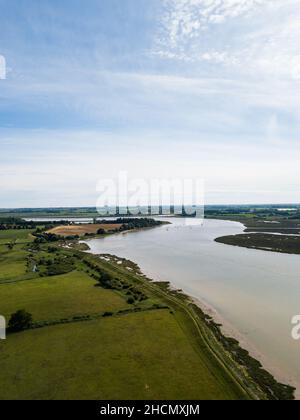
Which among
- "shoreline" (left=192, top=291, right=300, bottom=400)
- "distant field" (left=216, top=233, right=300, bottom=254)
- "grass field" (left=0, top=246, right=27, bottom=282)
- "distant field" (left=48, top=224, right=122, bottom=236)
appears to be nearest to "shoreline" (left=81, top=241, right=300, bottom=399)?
"shoreline" (left=192, top=291, right=300, bottom=400)

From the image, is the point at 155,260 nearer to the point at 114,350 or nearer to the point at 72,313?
the point at 72,313

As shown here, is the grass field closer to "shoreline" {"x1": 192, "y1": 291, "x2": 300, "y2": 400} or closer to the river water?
the river water

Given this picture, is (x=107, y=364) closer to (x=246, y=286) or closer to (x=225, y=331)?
(x=225, y=331)

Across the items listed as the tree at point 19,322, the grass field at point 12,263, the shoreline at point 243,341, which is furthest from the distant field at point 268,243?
the tree at point 19,322

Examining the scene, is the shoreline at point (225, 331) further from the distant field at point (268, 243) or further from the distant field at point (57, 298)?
the distant field at point (268, 243)

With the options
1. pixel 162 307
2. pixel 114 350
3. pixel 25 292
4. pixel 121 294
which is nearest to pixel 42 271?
pixel 25 292
